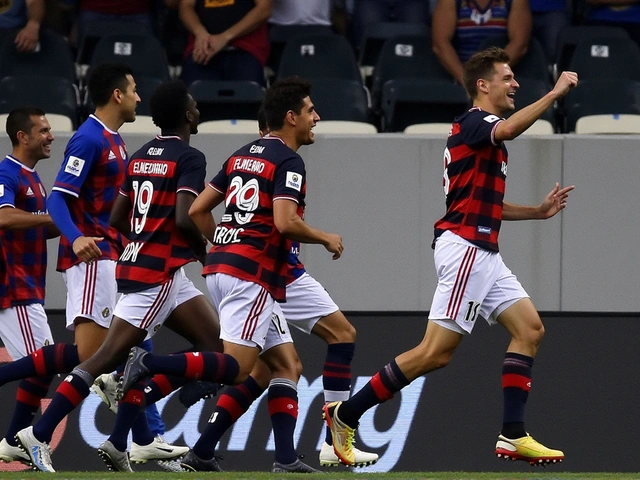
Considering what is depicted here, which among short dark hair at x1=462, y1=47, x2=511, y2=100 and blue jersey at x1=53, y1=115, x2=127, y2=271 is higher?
short dark hair at x1=462, y1=47, x2=511, y2=100

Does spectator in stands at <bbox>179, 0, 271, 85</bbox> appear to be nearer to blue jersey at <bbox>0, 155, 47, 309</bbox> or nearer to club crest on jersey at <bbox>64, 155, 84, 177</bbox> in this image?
blue jersey at <bbox>0, 155, 47, 309</bbox>

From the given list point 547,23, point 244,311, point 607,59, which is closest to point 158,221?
point 244,311

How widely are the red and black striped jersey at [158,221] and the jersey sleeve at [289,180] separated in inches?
21.1

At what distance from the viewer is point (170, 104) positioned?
22.0ft

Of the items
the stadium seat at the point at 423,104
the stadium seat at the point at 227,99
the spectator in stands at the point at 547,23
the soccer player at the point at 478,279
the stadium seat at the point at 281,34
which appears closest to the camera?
the soccer player at the point at 478,279

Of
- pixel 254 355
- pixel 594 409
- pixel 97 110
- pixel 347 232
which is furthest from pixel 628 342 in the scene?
pixel 97 110

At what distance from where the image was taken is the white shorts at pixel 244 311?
20.2 feet

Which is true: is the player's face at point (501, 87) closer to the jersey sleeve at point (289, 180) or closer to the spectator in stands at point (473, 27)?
the jersey sleeve at point (289, 180)

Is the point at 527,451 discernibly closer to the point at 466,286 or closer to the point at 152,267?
the point at 466,286

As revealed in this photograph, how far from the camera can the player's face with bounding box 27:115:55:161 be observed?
7.36m

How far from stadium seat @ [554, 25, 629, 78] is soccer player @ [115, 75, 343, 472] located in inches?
189

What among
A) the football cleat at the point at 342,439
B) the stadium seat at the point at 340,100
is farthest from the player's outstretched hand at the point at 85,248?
the stadium seat at the point at 340,100

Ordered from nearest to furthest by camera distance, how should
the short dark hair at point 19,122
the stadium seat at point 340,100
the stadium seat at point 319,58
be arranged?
the short dark hair at point 19,122
the stadium seat at point 340,100
the stadium seat at point 319,58

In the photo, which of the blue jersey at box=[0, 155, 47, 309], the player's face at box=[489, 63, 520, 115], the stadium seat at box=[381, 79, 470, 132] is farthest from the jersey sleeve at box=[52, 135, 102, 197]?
the stadium seat at box=[381, 79, 470, 132]
